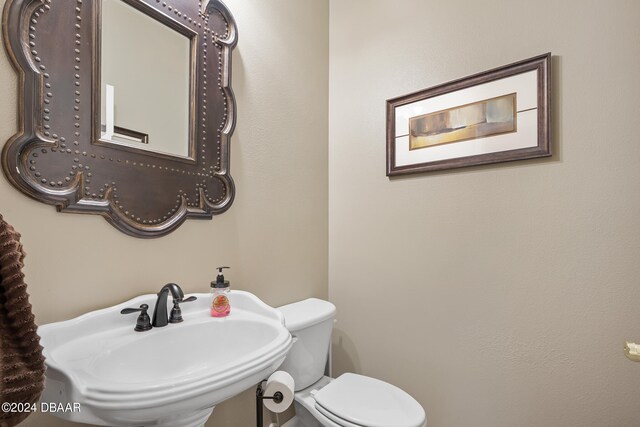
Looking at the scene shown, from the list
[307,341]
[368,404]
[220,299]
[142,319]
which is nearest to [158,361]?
[142,319]

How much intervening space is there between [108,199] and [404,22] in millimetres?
1532

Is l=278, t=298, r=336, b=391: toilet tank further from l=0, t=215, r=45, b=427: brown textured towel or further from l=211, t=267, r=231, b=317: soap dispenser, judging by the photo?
l=0, t=215, r=45, b=427: brown textured towel

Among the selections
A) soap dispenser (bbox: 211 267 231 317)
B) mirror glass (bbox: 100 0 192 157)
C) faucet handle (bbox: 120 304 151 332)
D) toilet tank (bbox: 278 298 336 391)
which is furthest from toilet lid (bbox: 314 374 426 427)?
mirror glass (bbox: 100 0 192 157)

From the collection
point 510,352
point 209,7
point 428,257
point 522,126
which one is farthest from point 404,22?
point 510,352

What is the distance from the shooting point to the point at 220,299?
106 cm

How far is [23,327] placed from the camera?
0.50m

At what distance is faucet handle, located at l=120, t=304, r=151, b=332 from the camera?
2.91 ft

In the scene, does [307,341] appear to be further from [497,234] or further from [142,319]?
[497,234]

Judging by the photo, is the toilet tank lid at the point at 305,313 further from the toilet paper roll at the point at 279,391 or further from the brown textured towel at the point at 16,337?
the brown textured towel at the point at 16,337

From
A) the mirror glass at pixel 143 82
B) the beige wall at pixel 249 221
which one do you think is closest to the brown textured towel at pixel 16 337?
the beige wall at pixel 249 221

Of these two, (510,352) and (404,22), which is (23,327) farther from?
(404,22)

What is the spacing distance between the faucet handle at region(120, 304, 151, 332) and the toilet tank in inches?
21.1

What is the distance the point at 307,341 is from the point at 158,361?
638 millimetres

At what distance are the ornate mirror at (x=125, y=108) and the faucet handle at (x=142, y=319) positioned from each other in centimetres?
24
